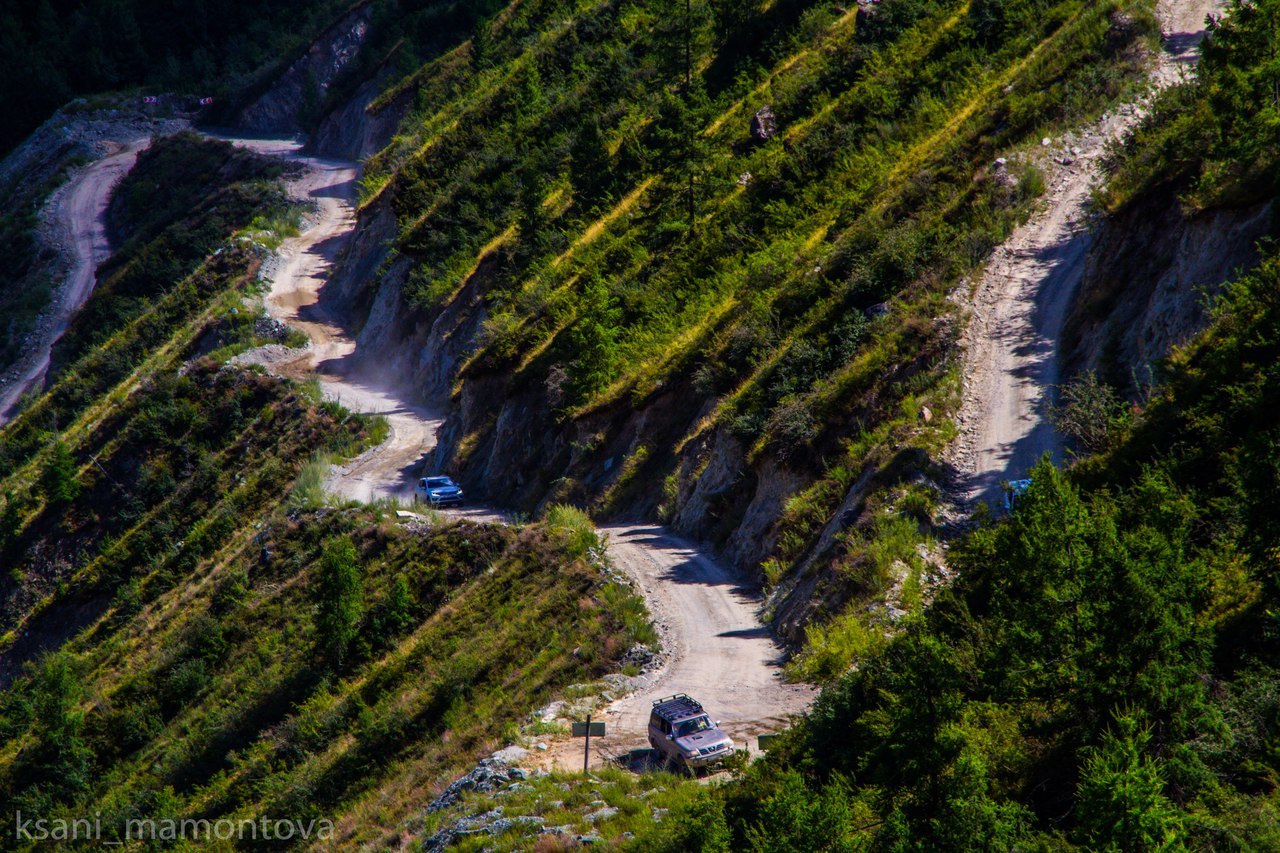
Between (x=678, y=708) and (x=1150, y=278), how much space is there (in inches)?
552

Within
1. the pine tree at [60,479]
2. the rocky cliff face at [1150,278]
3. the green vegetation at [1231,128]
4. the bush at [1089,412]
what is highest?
the green vegetation at [1231,128]

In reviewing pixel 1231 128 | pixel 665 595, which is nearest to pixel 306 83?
pixel 665 595

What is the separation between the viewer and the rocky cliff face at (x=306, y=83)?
328 feet

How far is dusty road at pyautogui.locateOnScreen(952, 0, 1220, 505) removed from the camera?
21.8 metres

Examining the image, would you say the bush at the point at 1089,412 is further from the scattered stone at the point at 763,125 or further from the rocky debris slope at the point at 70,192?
the rocky debris slope at the point at 70,192

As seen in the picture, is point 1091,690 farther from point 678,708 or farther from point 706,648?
point 706,648

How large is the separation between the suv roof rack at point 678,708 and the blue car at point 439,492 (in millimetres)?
22274

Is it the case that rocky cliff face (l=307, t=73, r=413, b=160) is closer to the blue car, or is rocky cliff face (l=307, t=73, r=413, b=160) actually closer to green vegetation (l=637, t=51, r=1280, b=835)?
the blue car

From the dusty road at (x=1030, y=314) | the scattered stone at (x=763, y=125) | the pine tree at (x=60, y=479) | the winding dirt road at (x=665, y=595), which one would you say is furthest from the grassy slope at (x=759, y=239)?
the pine tree at (x=60, y=479)

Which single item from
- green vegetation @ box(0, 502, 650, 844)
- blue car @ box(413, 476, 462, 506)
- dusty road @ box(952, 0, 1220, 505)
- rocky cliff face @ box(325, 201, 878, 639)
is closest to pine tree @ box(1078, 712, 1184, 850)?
rocky cliff face @ box(325, 201, 878, 639)

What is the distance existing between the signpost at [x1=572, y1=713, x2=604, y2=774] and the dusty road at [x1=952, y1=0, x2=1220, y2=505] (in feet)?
→ 30.8

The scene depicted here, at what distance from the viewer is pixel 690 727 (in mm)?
16500

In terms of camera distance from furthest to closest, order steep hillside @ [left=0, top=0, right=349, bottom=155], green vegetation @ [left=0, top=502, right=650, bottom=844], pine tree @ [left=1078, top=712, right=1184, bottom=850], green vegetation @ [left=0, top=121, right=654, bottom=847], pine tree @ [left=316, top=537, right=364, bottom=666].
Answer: steep hillside @ [left=0, top=0, right=349, bottom=155] → pine tree @ [left=316, top=537, right=364, bottom=666] → green vegetation @ [left=0, top=121, right=654, bottom=847] → green vegetation @ [left=0, top=502, right=650, bottom=844] → pine tree @ [left=1078, top=712, right=1184, bottom=850]

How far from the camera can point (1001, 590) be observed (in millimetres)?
12695
